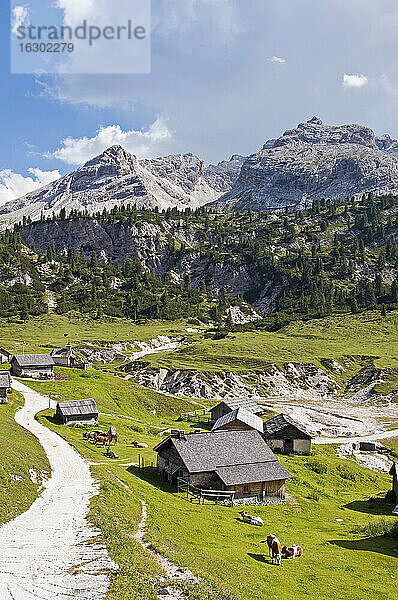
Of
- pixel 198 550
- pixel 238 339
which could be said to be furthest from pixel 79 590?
pixel 238 339

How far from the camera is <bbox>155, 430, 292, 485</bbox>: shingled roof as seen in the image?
51.6 meters

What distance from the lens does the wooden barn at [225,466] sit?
51.1 m

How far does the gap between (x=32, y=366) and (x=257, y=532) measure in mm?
79984

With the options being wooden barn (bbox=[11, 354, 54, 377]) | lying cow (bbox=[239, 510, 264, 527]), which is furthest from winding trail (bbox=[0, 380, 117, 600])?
wooden barn (bbox=[11, 354, 54, 377])

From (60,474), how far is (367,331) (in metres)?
176

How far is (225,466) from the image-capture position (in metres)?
52.3

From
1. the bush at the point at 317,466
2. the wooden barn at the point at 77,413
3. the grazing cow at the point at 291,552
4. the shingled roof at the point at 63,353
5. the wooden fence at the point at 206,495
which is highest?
the shingled roof at the point at 63,353

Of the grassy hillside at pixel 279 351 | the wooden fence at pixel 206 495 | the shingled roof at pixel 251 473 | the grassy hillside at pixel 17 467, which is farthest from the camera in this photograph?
the grassy hillside at pixel 279 351

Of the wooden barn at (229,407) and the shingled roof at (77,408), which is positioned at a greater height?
the shingled roof at (77,408)

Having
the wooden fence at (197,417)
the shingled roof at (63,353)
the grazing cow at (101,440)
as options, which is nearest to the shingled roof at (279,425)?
the wooden fence at (197,417)

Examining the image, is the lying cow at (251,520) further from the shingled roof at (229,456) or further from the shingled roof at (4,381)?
the shingled roof at (4,381)

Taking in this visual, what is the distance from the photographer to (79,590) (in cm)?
2041

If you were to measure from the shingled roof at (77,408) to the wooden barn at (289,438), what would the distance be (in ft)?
95.4

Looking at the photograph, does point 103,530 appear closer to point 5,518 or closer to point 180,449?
point 5,518
